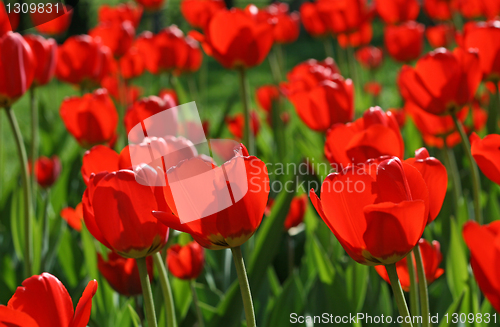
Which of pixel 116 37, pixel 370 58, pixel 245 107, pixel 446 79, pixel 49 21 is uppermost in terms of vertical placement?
pixel 446 79

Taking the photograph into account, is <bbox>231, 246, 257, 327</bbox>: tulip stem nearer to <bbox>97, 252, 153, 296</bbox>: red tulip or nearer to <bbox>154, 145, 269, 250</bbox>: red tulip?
<bbox>154, 145, 269, 250</bbox>: red tulip

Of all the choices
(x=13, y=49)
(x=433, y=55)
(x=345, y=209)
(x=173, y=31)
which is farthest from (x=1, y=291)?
(x=173, y=31)

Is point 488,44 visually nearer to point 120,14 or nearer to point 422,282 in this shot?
point 422,282

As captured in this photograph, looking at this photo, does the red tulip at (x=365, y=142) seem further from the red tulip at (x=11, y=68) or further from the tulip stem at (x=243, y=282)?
the red tulip at (x=11, y=68)

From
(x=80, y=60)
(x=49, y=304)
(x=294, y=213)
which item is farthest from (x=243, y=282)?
(x=80, y=60)

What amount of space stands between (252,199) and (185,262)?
45cm

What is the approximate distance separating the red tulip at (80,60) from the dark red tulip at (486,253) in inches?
61.7

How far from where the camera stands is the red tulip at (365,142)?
717 mm

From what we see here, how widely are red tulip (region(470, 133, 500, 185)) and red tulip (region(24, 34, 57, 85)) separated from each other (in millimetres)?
1155

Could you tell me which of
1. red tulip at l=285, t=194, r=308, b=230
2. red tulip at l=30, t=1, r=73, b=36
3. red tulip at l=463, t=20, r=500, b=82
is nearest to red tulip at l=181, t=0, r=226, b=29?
red tulip at l=30, t=1, r=73, b=36

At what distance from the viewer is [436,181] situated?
23.2 inches

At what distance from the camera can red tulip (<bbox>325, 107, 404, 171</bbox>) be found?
717mm

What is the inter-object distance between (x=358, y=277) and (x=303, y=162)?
0.41m

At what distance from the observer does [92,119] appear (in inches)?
48.6
